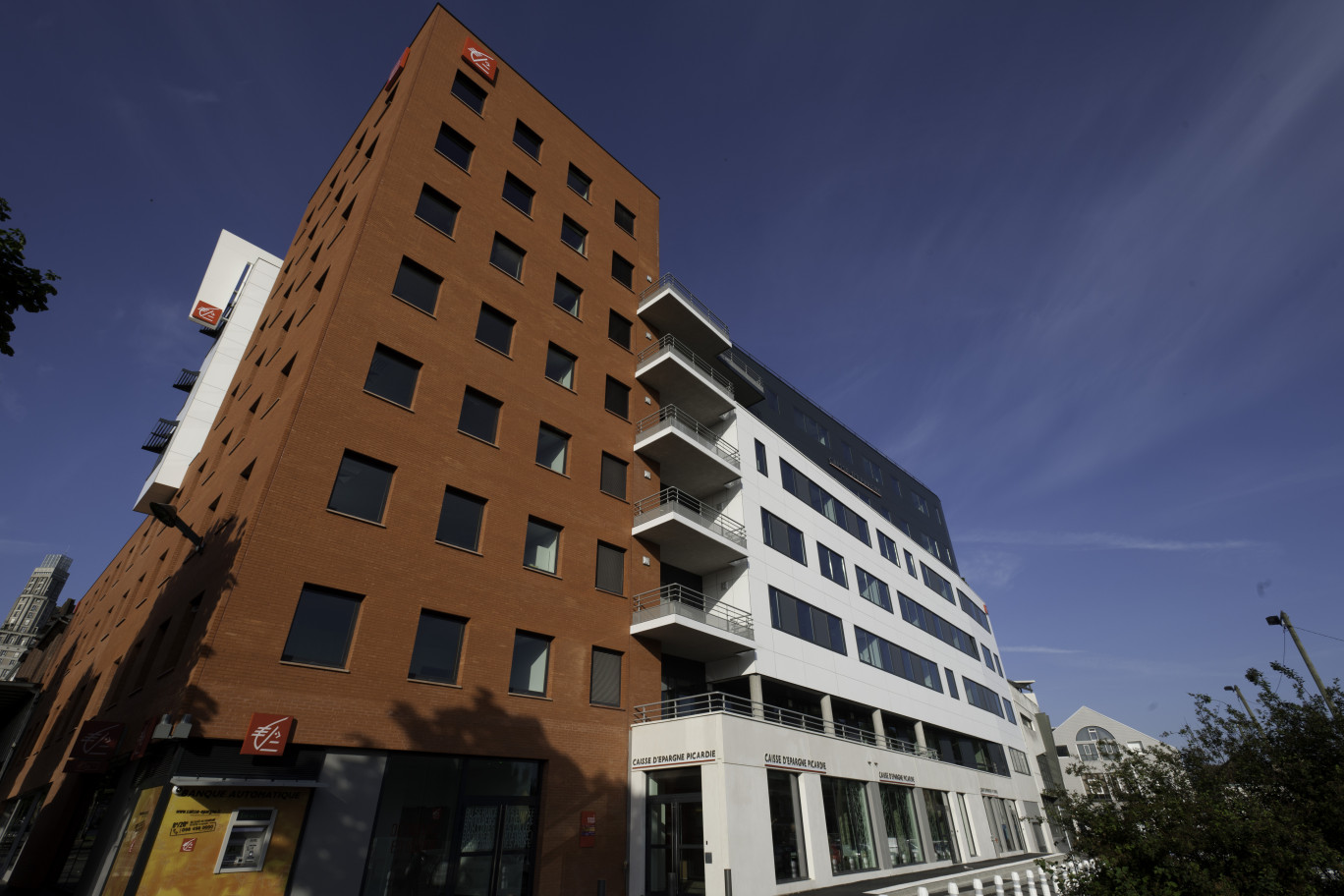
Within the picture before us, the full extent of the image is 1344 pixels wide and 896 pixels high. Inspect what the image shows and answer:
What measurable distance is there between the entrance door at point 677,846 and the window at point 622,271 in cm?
2008

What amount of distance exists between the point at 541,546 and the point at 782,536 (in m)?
12.8

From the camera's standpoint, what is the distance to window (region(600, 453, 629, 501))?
23562 millimetres

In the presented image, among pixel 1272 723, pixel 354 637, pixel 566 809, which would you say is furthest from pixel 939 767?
pixel 354 637

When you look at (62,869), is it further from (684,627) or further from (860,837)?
(860,837)

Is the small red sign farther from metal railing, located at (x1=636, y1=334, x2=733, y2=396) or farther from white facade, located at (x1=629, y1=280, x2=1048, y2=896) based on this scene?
metal railing, located at (x1=636, y1=334, x2=733, y2=396)

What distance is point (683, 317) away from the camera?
29.3 meters

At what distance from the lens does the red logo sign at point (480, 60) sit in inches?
1041

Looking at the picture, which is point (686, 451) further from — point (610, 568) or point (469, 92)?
point (469, 92)

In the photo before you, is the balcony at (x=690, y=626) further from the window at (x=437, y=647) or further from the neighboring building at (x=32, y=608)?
the neighboring building at (x=32, y=608)

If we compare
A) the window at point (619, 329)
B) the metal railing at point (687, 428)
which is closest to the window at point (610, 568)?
the metal railing at point (687, 428)

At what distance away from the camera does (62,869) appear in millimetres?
18000

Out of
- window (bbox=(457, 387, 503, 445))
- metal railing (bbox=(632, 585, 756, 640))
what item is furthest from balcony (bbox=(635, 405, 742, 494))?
window (bbox=(457, 387, 503, 445))

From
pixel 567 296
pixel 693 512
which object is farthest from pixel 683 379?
pixel 693 512

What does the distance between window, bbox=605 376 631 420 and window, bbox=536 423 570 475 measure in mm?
3112
